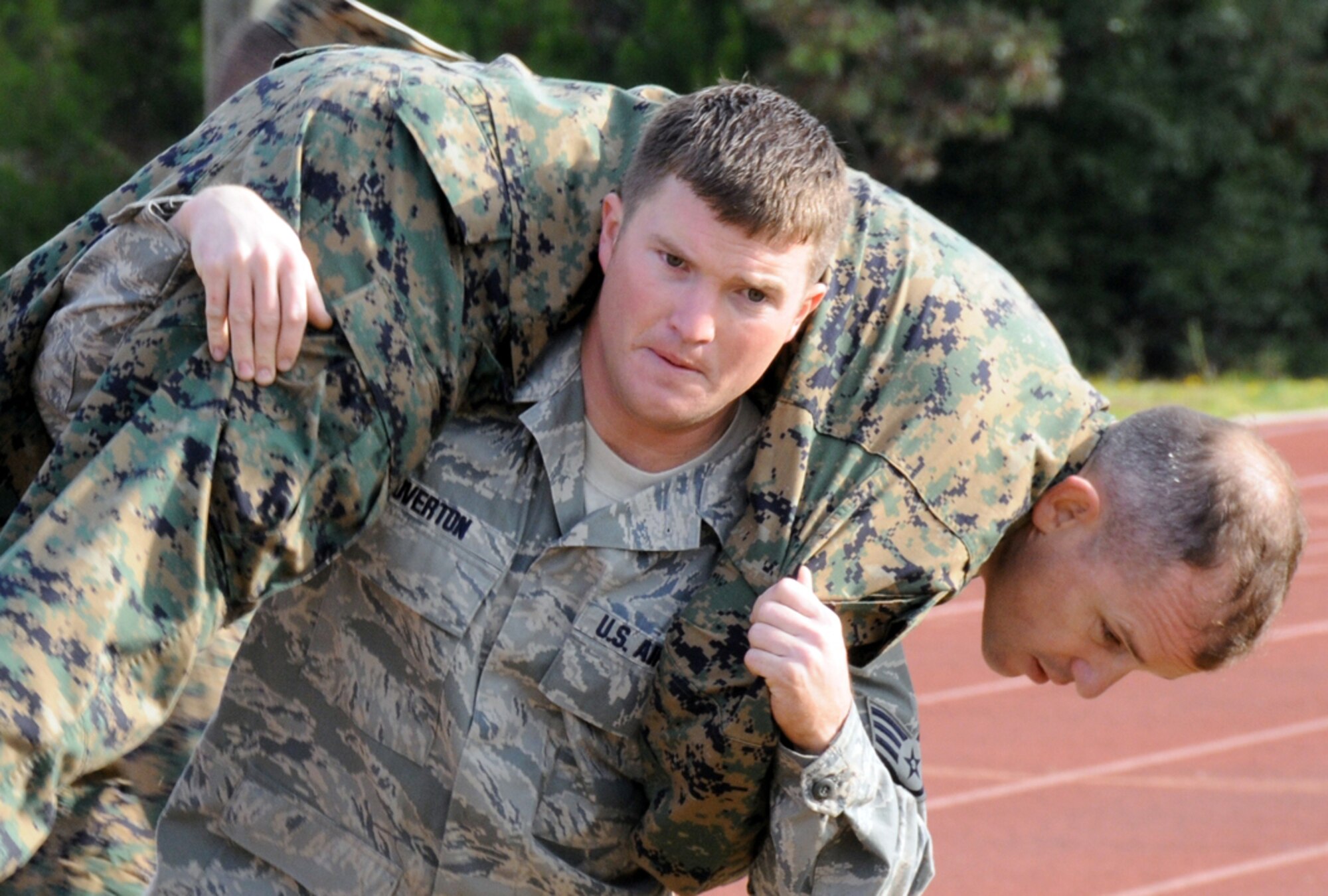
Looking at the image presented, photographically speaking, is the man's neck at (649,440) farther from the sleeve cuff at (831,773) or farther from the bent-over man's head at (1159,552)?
the bent-over man's head at (1159,552)

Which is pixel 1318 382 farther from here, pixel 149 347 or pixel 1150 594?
pixel 149 347

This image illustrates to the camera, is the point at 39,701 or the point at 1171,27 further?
the point at 1171,27

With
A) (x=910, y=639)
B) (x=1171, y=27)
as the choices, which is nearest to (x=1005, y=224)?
(x=1171, y=27)

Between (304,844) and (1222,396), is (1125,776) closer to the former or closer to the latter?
(304,844)

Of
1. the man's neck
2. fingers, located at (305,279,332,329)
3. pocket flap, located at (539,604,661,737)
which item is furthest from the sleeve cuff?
fingers, located at (305,279,332,329)

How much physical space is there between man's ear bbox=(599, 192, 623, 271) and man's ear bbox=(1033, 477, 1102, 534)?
0.87 m

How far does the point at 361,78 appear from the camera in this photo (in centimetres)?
249

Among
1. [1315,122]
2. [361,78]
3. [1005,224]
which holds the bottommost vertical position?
[1005,224]

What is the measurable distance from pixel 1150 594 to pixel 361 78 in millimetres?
1544

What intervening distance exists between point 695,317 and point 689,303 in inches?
1.1

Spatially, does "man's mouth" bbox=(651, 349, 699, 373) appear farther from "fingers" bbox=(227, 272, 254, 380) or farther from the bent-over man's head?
the bent-over man's head

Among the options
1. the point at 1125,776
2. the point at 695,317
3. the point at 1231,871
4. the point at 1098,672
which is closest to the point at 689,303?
the point at 695,317

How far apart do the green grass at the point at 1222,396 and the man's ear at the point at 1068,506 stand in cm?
693

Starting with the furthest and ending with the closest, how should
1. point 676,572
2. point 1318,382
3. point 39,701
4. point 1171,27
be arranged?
point 1171,27 → point 1318,382 → point 676,572 → point 39,701
